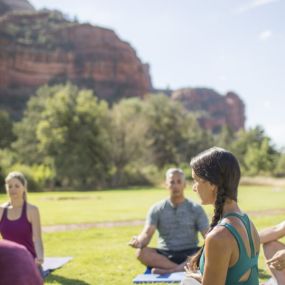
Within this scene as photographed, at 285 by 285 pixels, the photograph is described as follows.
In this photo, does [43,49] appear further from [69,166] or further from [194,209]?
[194,209]

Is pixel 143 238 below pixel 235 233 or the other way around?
below

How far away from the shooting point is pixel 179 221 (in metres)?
7.86

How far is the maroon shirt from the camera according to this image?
6922mm

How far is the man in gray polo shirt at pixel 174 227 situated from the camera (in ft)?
25.5

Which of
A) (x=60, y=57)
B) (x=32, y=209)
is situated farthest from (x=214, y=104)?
(x=32, y=209)

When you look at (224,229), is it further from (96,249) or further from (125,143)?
(125,143)

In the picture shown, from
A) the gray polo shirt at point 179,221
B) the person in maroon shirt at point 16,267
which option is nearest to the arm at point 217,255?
the person in maroon shirt at point 16,267

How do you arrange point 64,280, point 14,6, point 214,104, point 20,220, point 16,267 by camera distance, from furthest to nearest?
point 214,104
point 14,6
point 64,280
point 20,220
point 16,267

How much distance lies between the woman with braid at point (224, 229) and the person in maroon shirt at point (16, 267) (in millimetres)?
1080

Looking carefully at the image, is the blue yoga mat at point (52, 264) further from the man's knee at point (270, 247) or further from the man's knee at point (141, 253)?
the man's knee at point (270, 247)

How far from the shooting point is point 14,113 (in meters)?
103

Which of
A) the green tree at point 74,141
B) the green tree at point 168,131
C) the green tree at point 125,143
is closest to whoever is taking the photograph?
the green tree at point 74,141

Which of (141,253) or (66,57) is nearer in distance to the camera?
(141,253)

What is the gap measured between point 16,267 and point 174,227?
6063mm
